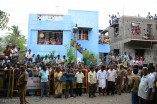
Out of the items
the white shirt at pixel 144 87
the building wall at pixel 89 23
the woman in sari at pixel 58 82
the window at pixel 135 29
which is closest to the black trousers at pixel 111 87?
the woman in sari at pixel 58 82

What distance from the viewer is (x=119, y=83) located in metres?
17.8

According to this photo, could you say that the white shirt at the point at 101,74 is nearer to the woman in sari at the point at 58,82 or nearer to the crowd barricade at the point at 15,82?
the crowd barricade at the point at 15,82

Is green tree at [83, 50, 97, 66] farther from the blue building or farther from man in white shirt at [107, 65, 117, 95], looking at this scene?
man in white shirt at [107, 65, 117, 95]

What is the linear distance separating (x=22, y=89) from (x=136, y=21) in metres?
24.1

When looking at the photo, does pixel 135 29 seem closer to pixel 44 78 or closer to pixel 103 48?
pixel 103 48

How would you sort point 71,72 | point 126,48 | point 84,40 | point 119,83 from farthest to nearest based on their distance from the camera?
point 126,48, point 84,40, point 119,83, point 71,72

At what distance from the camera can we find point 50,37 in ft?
93.5

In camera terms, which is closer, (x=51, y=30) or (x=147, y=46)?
(x=51, y=30)

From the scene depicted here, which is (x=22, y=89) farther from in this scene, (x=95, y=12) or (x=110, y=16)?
(x=110, y=16)

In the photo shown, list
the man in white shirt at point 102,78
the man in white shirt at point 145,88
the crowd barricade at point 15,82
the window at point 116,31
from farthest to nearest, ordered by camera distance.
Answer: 1. the window at point 116,31
2. the man in white shirt at point 102,78
3. the crowd barricade at point 15,82
4. the man in white shirt at point 145,88

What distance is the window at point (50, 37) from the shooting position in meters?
28.1

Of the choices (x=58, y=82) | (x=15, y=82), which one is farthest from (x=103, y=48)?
(x=15, y=82)

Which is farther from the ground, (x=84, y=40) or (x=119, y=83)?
(x=84, y=40)

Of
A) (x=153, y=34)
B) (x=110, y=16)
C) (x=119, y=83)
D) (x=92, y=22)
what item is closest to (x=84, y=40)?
(x=92, y=22)
